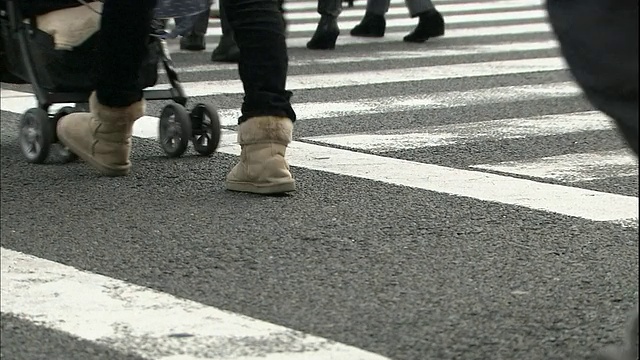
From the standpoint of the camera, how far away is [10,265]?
3535mm

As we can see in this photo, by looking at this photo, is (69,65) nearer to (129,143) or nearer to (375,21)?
(129,143)

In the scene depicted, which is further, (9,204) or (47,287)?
(9,204)

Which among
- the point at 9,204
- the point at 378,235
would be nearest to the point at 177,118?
the point at 9,204

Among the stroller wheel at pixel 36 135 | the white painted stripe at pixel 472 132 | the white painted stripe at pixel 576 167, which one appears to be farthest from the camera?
the white painted stripe at pixel 472 132

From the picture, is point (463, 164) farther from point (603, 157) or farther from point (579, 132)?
point (579, 132)

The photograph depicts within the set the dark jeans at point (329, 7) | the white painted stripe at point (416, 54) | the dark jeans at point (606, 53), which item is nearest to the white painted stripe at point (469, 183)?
the dark jeans at point (606, 53)

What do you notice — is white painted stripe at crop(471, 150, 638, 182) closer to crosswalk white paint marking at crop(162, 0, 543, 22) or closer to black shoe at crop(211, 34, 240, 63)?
black shoe at crop(211, 34, 240, 63)

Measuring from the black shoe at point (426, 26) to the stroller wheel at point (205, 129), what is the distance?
5.57 metres

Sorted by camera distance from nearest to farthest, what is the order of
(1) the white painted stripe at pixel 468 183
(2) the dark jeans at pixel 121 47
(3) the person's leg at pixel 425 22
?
1. (1) the white painted stripe at pixel 468 183
2. (2) the dark jeans at pixel 121 47
3. (3) the person's leg at pixel 425 22

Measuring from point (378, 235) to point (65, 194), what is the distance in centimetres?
115

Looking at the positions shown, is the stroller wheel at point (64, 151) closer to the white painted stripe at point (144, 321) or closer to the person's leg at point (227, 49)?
the white painted stripe at point (144, 321)

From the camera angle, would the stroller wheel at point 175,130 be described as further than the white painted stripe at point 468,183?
Yes

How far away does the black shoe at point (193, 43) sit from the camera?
9930 millimetres

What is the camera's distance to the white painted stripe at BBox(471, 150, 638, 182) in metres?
4.85
